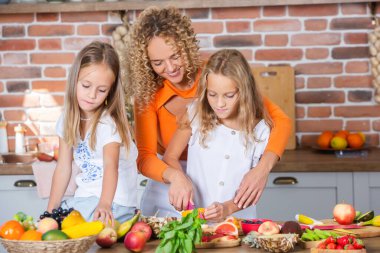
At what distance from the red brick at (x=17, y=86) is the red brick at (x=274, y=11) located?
58.3 inches

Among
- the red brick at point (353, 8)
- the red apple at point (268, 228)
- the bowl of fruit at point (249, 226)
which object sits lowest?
the bowl of fruit at point (249, 226)

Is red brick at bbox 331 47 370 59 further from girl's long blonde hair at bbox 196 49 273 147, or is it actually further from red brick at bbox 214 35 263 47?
girl's long blonde hair at bbox 196 49 273 147

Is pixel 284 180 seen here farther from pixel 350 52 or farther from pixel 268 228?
pixel 268 228

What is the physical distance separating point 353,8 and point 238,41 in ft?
2.24

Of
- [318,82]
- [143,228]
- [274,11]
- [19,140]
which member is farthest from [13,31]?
[143,228]

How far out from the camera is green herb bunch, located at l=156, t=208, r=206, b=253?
210 centimetres

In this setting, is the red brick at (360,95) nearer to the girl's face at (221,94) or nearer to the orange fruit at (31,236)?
the girl's face at (221,94)

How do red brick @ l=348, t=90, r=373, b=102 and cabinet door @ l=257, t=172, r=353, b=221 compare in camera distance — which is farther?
red brick @ l=348, t=90, r=373, b=102

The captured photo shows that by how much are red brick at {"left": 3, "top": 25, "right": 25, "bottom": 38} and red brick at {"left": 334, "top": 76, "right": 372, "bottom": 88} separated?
6.14 ft

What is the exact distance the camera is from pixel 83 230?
84.7 inches

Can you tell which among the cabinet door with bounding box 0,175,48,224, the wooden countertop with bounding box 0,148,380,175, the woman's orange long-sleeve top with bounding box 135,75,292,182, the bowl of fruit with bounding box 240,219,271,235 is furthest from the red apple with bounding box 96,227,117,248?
the cabinet door with bounding box 0,175,48,224

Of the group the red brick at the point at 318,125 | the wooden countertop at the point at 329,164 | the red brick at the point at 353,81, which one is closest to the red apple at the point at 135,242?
the wooden countertop at the point at 329,164

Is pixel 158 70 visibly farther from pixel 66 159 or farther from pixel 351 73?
pixel 351 73

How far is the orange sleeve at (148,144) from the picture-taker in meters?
2.84
